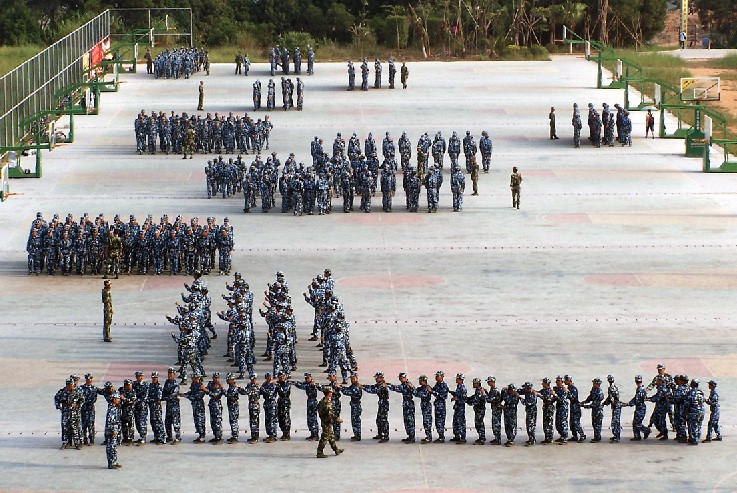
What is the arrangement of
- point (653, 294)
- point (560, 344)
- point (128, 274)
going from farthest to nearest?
point (128, 274) < point (653, 294) < point (560, 344)

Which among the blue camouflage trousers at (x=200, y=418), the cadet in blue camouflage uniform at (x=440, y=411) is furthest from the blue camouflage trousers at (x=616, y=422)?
the blue camouflage trousers at (x=200, y=418)

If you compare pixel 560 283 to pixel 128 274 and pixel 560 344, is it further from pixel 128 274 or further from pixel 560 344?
pixel 128 274

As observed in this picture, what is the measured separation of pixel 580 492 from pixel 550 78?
5681 centimetres

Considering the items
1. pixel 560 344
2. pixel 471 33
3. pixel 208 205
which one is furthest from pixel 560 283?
pixel 471 33

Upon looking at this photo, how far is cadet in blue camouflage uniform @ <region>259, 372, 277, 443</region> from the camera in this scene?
94.1ft

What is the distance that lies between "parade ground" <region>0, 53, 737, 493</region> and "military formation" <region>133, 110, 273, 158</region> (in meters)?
0.96

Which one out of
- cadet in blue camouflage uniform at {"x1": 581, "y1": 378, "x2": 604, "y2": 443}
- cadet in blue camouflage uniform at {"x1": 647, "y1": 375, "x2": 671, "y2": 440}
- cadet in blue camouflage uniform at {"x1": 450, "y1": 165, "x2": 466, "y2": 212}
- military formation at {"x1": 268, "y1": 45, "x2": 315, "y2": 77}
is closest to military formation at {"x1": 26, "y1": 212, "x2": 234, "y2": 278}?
cadet in blue camouflage uniform at {"x1": 450, "y1": 165, "x2": 466, "y2": 212}

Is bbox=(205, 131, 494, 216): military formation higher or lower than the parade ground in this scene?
higher

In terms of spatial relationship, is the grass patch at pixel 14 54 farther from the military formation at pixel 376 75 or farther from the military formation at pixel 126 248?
the military formation at pixel 126 248

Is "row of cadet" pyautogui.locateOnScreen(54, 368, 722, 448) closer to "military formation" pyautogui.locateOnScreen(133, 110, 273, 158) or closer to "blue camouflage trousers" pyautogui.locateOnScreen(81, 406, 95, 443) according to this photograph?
"blue camouflage trousers" pyautogui.locateOnScreen(81, 406, 95, 443)

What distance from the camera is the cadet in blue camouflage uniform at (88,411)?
28.1 m

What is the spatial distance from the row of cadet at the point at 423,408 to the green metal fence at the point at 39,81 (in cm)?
3225

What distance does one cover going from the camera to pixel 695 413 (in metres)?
28.0

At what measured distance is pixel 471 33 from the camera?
95.0 meters
